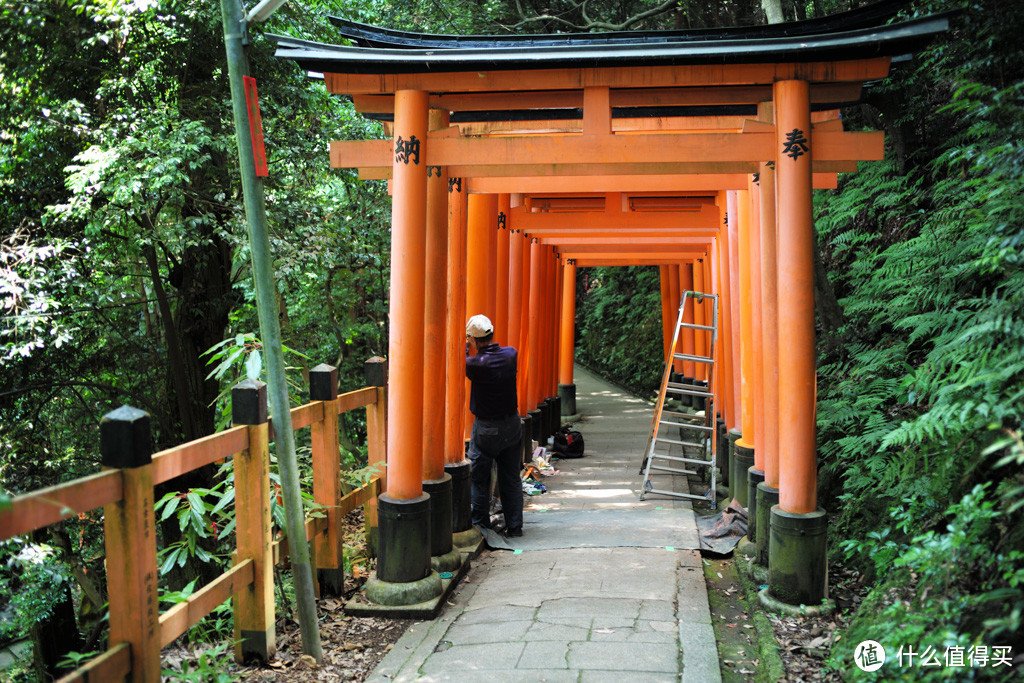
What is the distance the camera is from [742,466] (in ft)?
22.3

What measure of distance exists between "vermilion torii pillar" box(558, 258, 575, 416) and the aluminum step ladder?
2.37 metres

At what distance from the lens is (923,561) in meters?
3.17

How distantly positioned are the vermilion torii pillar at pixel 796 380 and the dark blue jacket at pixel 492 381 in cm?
227

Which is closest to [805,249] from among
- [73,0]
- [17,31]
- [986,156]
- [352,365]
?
[986,156]

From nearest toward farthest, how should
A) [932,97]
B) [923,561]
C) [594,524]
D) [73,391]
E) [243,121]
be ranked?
[923,561] < [243,121] < [594,524] < [932,97] < [73,391]

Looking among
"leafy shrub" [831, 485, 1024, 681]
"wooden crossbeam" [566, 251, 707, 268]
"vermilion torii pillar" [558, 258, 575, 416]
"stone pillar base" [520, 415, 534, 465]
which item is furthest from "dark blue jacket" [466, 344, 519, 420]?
"vermilion torii pillar" [558, 258, 575, 416]

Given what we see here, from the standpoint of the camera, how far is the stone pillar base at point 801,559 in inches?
179

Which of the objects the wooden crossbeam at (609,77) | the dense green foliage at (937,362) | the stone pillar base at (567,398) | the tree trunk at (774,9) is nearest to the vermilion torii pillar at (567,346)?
the stone pillar base at (567,398)

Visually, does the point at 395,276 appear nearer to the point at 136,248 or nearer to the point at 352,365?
the point at 136,248

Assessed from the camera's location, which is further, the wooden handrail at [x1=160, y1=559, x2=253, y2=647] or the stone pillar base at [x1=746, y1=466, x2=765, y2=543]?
the stone pillar base at [x1=746, y1=466, x2=765, y2=543]

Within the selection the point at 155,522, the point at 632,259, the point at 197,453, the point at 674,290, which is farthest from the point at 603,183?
the point at 674,290

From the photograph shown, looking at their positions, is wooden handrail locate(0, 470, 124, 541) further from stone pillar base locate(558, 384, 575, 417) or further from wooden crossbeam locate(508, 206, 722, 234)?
stone pillar base locate(558, 384, 575, 417)

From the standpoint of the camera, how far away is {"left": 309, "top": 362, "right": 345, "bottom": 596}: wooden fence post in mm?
4926

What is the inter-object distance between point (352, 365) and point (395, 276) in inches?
386
